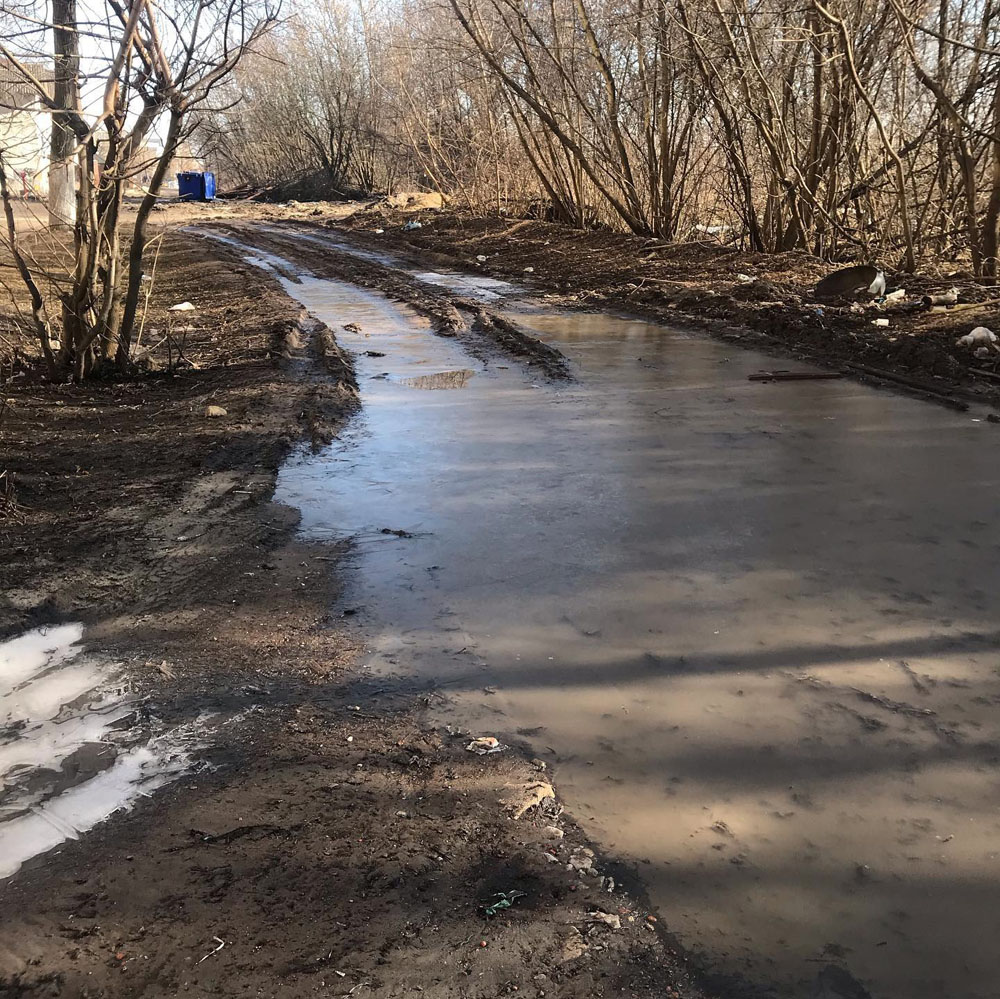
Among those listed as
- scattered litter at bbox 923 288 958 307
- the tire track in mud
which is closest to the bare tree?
the tire track in mud

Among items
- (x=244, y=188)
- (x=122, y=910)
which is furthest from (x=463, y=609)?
(x=244, y=188)

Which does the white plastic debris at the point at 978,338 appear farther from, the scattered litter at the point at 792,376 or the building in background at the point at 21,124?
the building in background at the point at 21,124

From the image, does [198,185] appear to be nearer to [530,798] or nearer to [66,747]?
[66,747]

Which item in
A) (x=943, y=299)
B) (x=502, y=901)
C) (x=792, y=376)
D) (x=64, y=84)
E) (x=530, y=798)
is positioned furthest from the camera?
(x=943, y=299)

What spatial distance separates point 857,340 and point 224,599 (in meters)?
7.31

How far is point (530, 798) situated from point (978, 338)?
23.9 feet

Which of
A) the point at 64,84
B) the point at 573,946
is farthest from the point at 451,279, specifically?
the point at 573,946

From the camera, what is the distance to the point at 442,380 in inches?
332

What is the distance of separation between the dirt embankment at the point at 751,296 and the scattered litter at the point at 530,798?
597 cm

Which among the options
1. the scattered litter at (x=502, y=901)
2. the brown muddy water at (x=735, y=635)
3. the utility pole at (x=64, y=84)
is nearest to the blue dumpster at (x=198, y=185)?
the utility pole at (x=64, y=84)

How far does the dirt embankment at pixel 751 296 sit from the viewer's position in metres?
8.34

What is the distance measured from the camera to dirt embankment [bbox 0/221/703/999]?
2139mm

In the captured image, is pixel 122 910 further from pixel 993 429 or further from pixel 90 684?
pixel 993 429

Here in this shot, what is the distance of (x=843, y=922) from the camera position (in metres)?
2.32
